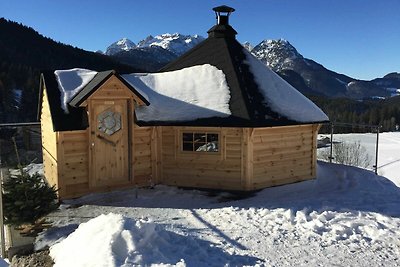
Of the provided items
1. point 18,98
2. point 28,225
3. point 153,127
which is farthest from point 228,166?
point 18,98

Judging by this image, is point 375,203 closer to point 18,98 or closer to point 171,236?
point 171,236

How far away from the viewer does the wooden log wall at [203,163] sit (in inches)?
420

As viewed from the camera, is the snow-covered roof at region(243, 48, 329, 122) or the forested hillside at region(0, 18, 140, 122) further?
the forested hillside at region(0, 18, 140, 122)

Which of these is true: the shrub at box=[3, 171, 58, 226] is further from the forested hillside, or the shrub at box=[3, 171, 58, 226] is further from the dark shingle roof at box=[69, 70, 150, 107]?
the forested hillside

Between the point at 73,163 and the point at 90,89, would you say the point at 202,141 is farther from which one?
the point at 73,163

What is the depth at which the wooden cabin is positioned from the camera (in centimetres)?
995

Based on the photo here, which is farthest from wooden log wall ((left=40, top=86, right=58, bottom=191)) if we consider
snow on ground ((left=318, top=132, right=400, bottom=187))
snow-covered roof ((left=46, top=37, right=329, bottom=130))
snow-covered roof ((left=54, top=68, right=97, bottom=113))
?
snow on ground ((left=318, top=132, right=400, bottom=187))

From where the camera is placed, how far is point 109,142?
33.8 ft

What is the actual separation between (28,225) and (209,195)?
474 cm

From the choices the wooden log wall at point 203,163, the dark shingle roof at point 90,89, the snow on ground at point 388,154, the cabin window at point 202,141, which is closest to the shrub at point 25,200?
the dark shingle roof at point 90,89

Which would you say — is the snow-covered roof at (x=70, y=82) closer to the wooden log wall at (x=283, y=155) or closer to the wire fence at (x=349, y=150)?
the wooden log wall at (x=283, y=155)

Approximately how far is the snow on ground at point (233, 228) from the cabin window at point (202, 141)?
4.42 ft

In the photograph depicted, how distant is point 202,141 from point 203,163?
0.67 meters

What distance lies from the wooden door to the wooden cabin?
3 cm
